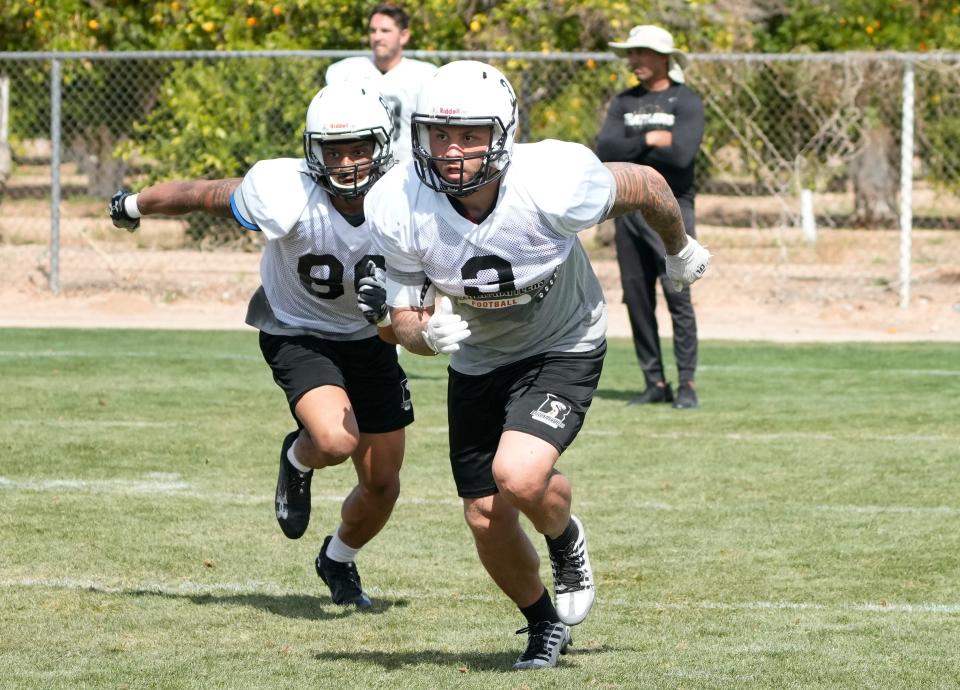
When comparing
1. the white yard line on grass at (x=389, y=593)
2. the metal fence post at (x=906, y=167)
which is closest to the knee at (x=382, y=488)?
the white yard line on grass at (x=389, y=593)

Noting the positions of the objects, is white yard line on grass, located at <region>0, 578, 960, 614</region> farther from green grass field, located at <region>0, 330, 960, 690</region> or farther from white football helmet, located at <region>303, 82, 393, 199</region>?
white football helmet, located at <region>303, 82, 393, 199</region>

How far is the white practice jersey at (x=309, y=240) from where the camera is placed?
5234 mm

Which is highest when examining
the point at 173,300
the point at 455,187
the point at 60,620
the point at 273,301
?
the point at 455,187

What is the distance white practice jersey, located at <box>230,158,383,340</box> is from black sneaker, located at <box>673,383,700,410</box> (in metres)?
4.36

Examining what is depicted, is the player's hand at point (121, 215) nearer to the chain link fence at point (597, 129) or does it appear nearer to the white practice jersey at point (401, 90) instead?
A: the white practice jersey at point (401, 90)

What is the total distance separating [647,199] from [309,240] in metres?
1.24

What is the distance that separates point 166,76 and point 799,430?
9.65 meters

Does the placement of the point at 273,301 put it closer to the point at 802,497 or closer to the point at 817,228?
the point at 802,497

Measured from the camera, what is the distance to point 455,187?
4.38m

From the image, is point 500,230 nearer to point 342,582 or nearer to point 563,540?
point 563,540

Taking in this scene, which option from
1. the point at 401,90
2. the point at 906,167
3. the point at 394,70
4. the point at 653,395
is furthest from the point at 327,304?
the point at 906,167

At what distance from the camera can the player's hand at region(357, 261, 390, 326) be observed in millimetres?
4625

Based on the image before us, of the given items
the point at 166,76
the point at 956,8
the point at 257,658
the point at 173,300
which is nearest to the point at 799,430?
the point at 257,658

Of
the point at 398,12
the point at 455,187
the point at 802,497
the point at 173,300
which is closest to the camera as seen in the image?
the point at 455,187
